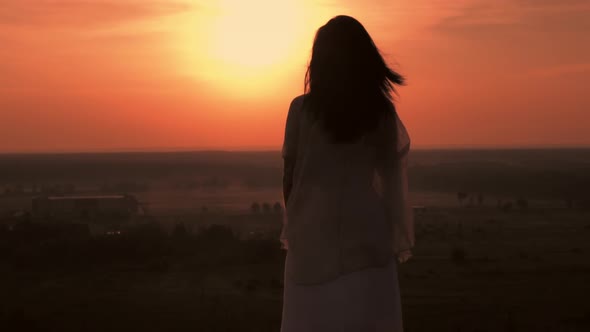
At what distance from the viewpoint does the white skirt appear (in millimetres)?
3318

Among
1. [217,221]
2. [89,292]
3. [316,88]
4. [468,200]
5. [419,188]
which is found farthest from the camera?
[419,188]

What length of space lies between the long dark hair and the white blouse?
58 millimetres

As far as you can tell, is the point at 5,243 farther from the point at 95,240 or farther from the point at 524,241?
the point at 524,241

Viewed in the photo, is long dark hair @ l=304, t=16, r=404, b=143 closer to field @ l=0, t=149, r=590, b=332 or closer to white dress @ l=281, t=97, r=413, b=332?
white dress @ l=281, t=97, r=413, b=332

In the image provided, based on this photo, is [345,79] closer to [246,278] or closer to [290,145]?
[290,145]

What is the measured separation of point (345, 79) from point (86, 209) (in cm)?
4385

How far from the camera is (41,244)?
23094 mm

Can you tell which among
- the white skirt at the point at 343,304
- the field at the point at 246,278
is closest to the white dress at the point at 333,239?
the white skirt at the point at 343,304

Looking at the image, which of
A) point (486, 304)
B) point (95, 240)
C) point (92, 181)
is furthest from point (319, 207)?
point (92, 181)

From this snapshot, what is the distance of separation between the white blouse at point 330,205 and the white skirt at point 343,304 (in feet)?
0.15

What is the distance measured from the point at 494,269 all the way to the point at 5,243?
14127 millimetres

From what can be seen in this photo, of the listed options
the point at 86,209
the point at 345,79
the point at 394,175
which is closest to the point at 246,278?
the point at 394,175

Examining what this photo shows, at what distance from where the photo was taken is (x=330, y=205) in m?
3.32

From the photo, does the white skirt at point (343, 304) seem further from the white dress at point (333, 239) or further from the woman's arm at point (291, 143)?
the woman's arm at point (291, 143)
